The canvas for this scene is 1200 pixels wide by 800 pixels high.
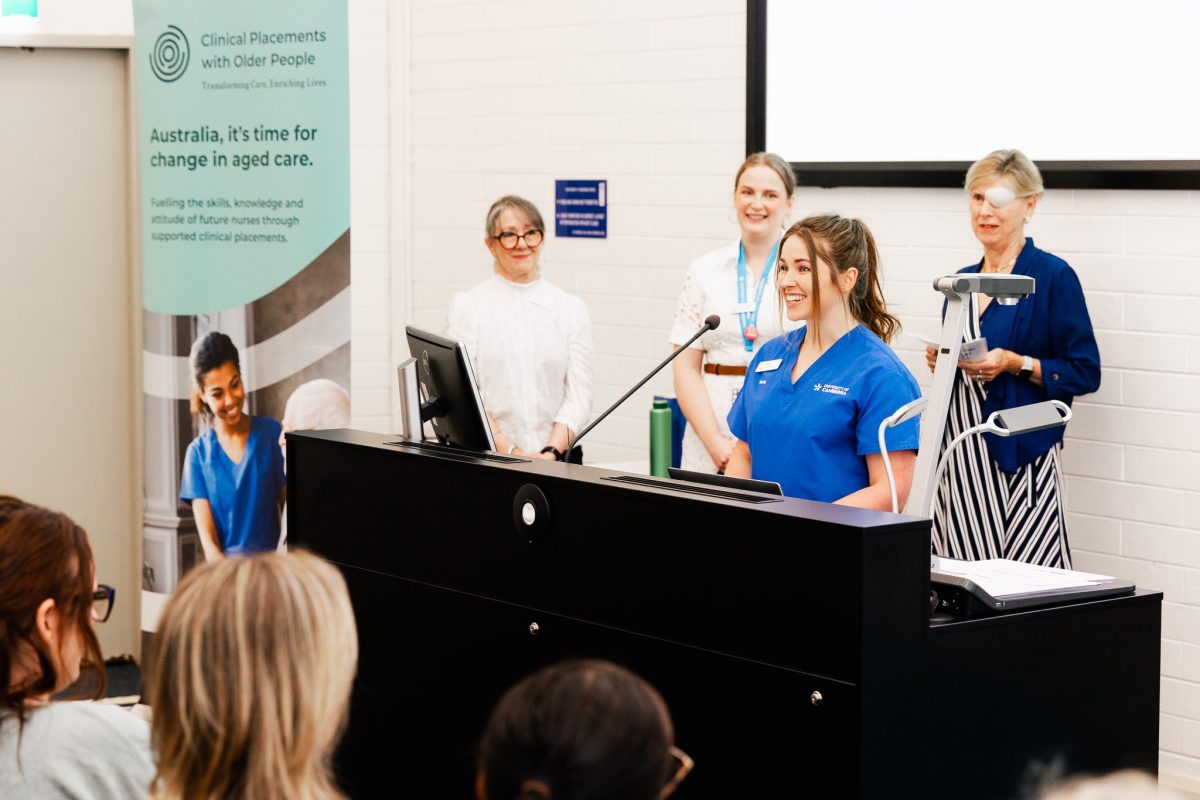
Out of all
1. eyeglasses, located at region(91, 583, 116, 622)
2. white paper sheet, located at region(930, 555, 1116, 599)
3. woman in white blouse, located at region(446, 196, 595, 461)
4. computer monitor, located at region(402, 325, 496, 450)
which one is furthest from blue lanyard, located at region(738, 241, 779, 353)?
eyeglasses, located at region(91, 583, 116, 622)

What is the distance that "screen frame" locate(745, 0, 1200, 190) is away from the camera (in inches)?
144

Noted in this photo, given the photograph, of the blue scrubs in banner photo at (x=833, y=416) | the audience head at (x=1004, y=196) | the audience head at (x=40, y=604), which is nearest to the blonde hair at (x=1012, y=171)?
the audience head at (x=1004, y=196)

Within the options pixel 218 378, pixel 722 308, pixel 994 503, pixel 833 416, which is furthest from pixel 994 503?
pixel 218 378

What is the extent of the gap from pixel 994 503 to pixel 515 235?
1.59m

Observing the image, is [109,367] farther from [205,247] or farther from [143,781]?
[143,781]

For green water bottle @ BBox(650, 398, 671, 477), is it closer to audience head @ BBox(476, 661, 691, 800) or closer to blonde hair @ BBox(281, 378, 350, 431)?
blonde hair @ BBox(281, 378, 350, 431)

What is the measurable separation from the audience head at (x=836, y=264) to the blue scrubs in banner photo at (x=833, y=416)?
0.06 meters

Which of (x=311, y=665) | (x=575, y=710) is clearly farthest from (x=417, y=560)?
(x=575, y=710)

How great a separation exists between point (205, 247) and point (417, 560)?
7.27 feet

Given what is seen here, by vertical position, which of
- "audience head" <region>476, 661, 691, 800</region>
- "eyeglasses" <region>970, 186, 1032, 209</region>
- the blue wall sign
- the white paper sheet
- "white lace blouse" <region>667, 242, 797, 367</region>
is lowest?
the white paper sheet

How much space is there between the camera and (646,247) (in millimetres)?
4973

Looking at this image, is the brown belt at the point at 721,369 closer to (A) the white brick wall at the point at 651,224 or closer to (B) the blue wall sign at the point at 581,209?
(A) the white brick wall at the point at 651,224

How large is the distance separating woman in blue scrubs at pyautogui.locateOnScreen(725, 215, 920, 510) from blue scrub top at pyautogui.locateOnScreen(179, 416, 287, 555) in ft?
6.71

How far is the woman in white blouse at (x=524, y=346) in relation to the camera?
169 inches
